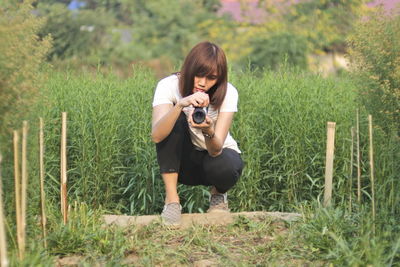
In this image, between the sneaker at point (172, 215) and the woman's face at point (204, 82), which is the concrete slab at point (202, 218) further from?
the woman's face at point (204, 82)

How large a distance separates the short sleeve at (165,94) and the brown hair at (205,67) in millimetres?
70

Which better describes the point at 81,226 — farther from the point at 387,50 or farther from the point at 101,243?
the point at 387,50

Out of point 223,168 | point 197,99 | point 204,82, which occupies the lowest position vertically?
point 223,168

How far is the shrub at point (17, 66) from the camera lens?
9.84 feet

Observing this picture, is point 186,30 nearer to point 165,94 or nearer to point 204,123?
point 165,94

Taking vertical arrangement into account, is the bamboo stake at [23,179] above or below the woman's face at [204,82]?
below

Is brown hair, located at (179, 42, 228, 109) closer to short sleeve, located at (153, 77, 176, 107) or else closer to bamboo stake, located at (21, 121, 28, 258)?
short sleeve, located at (153, 77, 176, 107)

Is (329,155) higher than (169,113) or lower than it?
lower

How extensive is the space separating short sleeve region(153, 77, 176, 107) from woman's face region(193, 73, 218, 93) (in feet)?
0.55

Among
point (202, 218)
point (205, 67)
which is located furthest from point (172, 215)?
point (205, 67)

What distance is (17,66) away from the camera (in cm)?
313

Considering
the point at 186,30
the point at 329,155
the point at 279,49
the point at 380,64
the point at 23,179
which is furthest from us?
the point at 186,30

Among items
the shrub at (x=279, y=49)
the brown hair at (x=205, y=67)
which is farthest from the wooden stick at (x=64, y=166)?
the shrub at (x=279, y=49)

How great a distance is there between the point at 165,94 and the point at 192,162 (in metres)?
0.47
